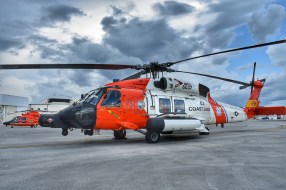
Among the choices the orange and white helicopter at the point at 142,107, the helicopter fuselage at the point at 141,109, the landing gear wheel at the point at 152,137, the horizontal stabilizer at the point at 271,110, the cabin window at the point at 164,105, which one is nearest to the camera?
the orange and white helicopter at the point at 142,107

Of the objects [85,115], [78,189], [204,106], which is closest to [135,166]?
[78,189]

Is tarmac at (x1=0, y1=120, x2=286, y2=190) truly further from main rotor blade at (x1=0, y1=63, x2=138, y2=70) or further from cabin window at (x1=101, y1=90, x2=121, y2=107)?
cabin window at (x1=101, y1=90, x2=121, y2=107)

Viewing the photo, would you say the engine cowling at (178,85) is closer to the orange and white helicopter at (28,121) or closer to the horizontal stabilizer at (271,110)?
the horizontal stabilizer at (271,110)

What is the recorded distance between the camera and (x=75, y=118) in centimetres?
1127

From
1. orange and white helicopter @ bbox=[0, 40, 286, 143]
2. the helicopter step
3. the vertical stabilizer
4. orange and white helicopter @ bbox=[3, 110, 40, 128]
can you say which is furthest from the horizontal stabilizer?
orange and white helicopter @ bbox=[3, 110, 40, 128]

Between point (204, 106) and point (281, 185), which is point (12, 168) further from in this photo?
point (204, 106)

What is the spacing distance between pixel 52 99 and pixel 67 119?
80559mm

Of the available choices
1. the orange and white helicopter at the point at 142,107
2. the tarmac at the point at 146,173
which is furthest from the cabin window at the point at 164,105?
the tarmac at the point at 146,173

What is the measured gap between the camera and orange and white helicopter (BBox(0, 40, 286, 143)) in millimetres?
11492

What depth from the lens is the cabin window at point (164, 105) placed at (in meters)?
14.0

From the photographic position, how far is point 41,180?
5.28m

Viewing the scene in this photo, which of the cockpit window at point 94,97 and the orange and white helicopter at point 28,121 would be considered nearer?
the cockpit window at point 94,97

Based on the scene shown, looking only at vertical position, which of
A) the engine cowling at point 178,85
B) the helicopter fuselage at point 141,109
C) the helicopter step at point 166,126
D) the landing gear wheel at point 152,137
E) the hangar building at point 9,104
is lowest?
the landing gear wheel at point 152,137

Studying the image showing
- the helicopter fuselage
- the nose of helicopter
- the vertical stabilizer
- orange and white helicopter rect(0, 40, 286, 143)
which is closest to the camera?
the nose of helicopter
